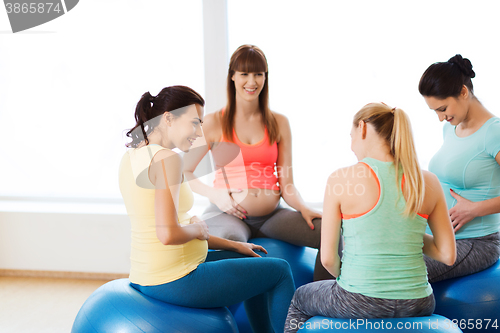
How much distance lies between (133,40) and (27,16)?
2.93 ft

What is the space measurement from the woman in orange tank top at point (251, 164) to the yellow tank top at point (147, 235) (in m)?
0.56

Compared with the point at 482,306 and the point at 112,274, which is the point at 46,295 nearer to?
the point at 112,274

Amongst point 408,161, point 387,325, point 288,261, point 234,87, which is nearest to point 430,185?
point 408,161

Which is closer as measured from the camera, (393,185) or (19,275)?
(393,185)

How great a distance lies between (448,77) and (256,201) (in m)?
1.04

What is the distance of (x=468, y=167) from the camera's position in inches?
72.7

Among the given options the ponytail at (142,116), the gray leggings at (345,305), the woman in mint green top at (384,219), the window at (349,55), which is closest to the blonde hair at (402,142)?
the woman in mint green top at (384,219)

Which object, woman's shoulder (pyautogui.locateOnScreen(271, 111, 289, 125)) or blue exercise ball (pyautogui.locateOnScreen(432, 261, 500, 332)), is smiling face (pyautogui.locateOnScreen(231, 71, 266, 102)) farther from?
blue exercise ball (pyautogui.locateOnScreen(432, 261, 500, 332))

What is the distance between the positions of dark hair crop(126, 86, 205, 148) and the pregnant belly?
2.39 feet

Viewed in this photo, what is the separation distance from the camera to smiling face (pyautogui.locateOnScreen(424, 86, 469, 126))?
1.80 metres

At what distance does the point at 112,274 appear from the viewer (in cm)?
298

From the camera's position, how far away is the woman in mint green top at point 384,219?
1.31 meters

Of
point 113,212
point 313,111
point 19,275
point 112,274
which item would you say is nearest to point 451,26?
point 313,111

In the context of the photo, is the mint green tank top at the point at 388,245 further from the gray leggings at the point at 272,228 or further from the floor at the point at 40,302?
the floor at the point at 40,302
